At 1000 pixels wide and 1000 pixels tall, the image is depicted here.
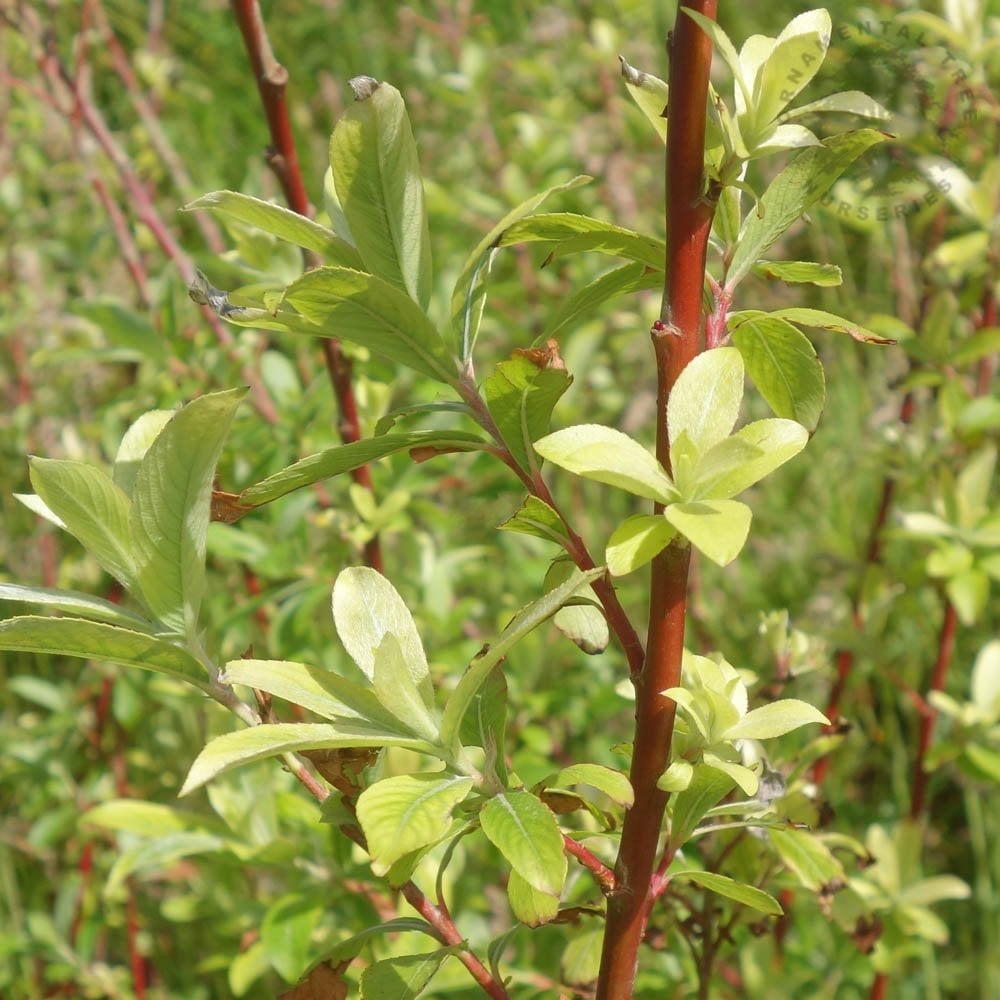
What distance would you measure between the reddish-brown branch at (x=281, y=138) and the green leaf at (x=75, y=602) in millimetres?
356

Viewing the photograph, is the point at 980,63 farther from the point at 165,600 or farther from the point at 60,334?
the point at 60,334

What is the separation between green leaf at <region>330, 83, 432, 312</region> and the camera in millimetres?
537

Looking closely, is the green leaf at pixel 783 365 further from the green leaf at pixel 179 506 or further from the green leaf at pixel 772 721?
the green leaf at pixel 179 506

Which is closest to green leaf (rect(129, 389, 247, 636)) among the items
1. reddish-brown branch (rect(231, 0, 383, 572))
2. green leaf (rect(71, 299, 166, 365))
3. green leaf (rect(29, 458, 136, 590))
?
green leaf (rect(29, 458, 136, 590))

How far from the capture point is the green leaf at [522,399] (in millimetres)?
578

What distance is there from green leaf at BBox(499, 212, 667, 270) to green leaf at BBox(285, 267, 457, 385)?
0.07 meters

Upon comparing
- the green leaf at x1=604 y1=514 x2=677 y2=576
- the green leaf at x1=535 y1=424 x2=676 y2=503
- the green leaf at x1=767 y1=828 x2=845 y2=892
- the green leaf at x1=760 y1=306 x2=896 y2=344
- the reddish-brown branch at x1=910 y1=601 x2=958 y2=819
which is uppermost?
the green leaf at x1=760 y1=306 x2=896 y2=344

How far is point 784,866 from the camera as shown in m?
0.93

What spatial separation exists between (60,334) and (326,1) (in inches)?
65.8

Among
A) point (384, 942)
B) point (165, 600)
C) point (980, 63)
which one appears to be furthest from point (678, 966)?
point (980, 63)

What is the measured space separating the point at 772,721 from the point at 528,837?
0.53 ft

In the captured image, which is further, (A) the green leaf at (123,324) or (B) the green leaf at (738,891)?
(A) the green leaf at (123,324)

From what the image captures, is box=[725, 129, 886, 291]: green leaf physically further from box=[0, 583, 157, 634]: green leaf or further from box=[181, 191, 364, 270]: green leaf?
box=[0, 583, 157, 634]: green leaf

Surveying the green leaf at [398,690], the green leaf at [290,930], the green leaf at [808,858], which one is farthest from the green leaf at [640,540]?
the green leaf at [290,930]
